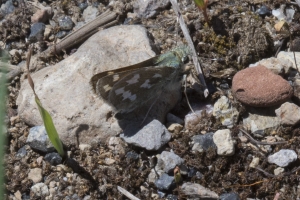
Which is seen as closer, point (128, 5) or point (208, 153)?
point (208, 153)

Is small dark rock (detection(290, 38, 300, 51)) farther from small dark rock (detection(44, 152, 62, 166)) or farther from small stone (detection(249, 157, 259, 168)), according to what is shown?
small dark rock (detection(44, 152, 62, 166))

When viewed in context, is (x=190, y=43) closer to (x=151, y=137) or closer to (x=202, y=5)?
(x=202, y=5)

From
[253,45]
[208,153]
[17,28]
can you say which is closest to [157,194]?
[208,153]

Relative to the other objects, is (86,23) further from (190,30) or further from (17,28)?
(190,30)

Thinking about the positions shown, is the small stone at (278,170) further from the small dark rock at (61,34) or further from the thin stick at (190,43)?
the small dark rock at (61,34)

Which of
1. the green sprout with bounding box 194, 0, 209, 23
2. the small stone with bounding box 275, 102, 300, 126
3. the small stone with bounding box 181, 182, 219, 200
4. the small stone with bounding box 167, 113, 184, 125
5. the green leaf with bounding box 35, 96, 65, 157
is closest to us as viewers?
the green leaf with bounding box 35, 96, 65, 157

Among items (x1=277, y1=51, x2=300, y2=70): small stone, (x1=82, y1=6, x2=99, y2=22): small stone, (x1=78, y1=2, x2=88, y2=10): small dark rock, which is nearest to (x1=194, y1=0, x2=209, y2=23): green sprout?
(x1=277, y1=51, x2=300, y2=70): small stone
